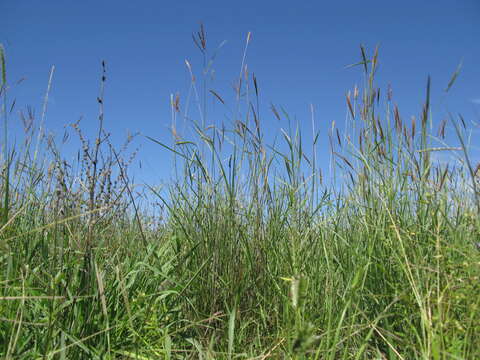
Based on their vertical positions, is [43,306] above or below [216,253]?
below

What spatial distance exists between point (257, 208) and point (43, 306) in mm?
961

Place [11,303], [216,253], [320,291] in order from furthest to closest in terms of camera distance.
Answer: [216,253] < [320,291] < [11,303]

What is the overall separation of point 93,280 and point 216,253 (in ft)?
1.71

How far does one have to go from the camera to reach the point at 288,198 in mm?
1957

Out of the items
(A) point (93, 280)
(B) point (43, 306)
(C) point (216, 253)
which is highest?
(C) point (216, 253)

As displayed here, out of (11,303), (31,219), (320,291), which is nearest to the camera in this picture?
(11,303)

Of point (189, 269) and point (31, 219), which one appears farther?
point (31, 219)

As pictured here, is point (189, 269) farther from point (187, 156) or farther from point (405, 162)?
point (405, 162)

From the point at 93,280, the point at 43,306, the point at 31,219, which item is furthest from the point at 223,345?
the point at 31,219

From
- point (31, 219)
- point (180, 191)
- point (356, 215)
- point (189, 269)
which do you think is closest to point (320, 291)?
point (356, 215)

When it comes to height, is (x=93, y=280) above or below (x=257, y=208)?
below

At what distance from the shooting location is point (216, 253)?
5.69 feet

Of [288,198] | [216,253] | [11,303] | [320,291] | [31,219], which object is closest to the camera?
Result: [11,303]

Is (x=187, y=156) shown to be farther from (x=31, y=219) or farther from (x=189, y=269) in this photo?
(x=31, y=219)
